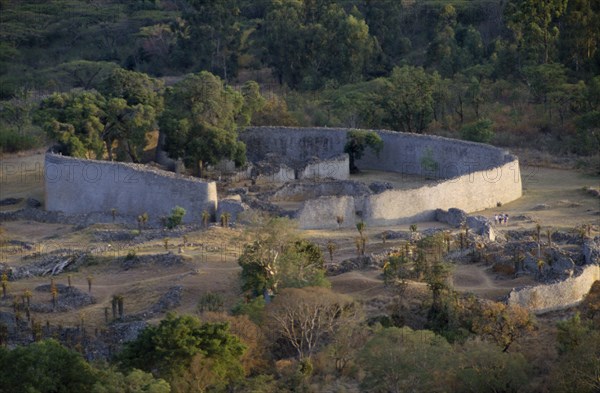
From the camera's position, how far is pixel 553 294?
38062 millimetres

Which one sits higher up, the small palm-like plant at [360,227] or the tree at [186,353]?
the small palm-like plant at [360,227]

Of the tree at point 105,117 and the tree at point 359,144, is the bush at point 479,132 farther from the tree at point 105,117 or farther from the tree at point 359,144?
the tree at point 105,117

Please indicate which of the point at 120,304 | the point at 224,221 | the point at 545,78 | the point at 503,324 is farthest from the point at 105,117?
the point at 503,324

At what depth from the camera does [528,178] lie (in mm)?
57938

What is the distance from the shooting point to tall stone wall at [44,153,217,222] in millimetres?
49750

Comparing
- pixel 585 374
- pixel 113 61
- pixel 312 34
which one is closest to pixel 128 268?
pixel 585 374

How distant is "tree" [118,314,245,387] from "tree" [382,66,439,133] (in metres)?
34.2

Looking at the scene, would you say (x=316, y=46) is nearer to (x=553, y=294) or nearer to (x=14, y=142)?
(x=14, y=142)

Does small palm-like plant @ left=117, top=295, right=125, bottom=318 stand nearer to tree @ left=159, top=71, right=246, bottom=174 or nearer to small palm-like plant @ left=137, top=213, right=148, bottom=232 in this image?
small palm-like plant @ left=137, top=213, right=148, bottom=232

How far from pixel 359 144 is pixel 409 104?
6.53 m

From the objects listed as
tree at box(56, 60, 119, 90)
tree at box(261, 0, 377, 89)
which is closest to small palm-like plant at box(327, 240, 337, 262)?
tree at box(261, 0, 377, 89)

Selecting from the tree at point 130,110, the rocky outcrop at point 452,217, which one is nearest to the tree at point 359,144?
the tree at point 130,110

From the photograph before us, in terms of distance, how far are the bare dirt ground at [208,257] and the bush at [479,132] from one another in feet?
15.8

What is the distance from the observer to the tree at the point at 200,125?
55719mm
